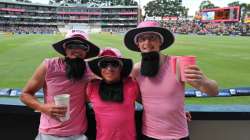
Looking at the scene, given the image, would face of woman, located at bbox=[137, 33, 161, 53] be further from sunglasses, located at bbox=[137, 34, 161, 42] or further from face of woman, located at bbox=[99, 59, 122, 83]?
face of woman, located at bbox=[99, 59, 122, 83]

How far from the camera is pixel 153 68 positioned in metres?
3.29

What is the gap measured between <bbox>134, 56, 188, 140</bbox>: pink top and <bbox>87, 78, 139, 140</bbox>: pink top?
4.2 inches

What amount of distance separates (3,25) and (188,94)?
372ft

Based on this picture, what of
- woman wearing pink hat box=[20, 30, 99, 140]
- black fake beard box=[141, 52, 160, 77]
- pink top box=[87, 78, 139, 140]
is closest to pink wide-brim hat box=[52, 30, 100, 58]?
woman wearing pink hat box=[20, 30, 99, 140]

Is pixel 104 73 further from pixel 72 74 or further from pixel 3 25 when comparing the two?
pixel 3 25

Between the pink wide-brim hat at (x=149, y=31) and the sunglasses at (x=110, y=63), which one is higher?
the pink wide-brim hat at (x=149, y=31)

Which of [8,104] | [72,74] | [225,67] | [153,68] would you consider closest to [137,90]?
[153,68]

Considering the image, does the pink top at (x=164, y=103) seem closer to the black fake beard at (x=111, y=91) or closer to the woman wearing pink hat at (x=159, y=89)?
the woman wearing pink hat at (x=159, y=89)

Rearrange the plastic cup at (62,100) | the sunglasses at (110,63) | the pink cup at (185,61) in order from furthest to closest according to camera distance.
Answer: the sunglasses at (110,63) → the plastic cup at (62,100) → the pink cup at (185,61)

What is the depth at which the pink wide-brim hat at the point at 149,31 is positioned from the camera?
339cm

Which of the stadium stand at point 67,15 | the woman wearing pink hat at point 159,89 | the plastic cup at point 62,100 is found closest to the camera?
the plastic cup at point 62,100

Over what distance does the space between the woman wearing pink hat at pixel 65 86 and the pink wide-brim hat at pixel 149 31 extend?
370 mm

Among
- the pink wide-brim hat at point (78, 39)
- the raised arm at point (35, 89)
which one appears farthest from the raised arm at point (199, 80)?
the raised arm at point (35, 89)

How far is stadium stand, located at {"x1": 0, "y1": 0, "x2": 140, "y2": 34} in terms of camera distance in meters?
117
